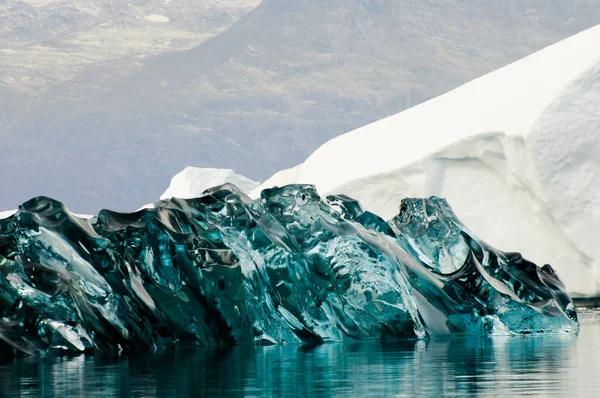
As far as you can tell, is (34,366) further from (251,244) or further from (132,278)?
(251,244)

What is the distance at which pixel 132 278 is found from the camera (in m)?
9.65

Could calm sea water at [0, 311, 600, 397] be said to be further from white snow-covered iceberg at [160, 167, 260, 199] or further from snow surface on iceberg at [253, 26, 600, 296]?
white snow-covered iceberg at [160, 167, 260, 199]

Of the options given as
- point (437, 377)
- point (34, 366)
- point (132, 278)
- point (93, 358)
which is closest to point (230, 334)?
point (132, 278)

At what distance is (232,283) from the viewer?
383 inches

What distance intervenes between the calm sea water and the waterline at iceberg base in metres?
0.67

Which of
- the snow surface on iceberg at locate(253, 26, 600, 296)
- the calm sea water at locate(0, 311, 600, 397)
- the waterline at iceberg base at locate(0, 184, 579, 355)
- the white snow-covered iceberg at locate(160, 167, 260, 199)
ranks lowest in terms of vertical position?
the calm sea water at locate(0, 311, 600, 397)

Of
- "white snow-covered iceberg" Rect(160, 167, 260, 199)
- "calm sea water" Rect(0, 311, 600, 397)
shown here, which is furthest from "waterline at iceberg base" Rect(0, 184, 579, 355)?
"white snow-covered iceberg" Rect(160, 167, 260, 199)

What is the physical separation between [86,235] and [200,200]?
153 cm

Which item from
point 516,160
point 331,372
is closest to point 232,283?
point 331,372

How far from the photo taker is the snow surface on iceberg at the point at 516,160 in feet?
58.0

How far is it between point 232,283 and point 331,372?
10.8 feet

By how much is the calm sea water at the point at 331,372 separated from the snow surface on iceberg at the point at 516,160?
8708mm

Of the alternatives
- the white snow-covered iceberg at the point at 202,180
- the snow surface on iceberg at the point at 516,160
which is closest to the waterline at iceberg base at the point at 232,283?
the snow surface on iceberg at the point at 516,160

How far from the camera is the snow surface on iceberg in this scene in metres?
17.7
